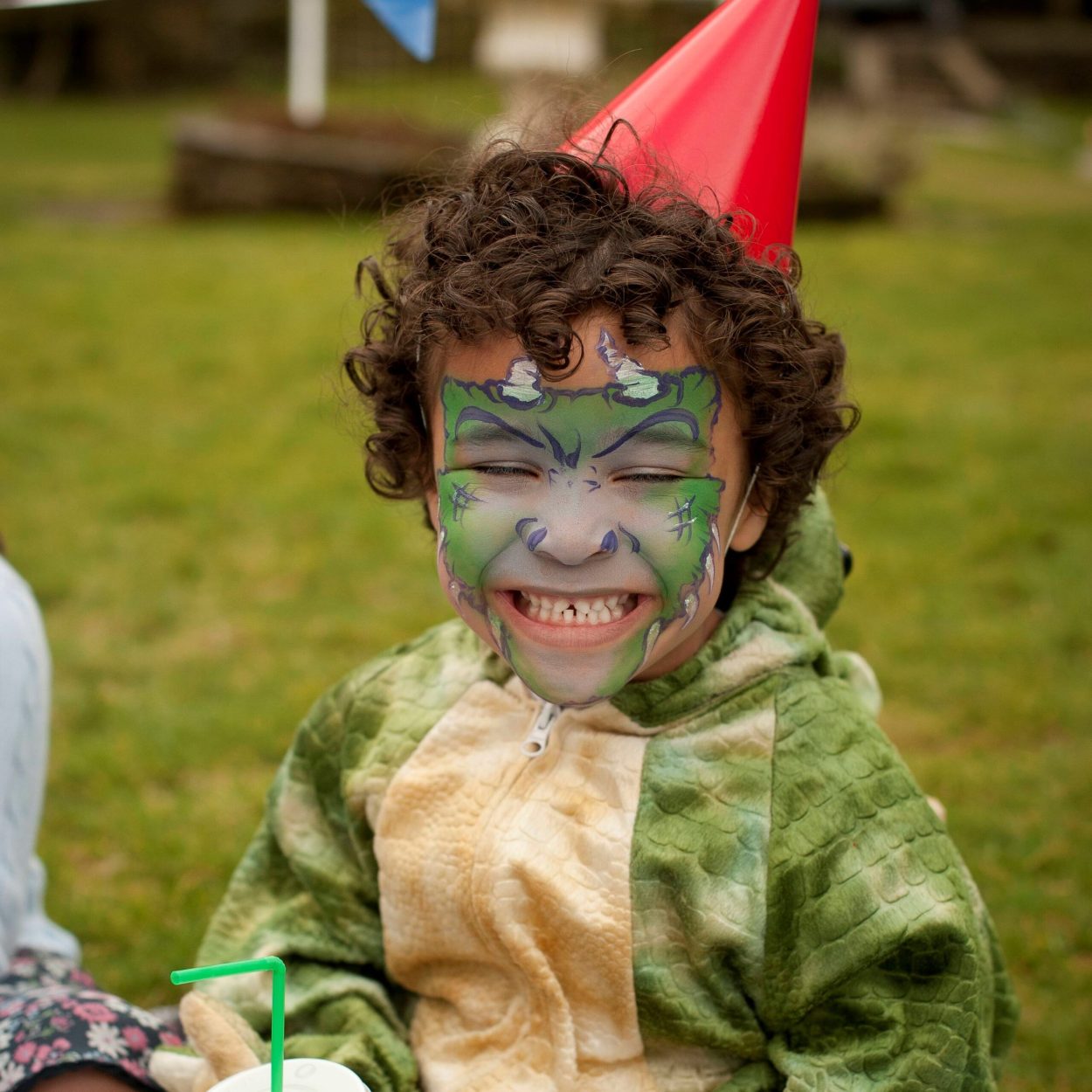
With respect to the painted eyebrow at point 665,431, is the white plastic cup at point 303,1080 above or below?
below

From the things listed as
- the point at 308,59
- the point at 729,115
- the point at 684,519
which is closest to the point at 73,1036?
the point at 684,519

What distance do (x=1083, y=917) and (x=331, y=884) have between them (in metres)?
1.89

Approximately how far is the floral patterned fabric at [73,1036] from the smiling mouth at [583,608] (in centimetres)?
86

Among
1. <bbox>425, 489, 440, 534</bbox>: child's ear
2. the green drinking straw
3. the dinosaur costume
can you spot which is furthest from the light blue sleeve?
the green drinking straw

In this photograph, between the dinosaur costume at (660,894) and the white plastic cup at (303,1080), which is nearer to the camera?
the white plastic cup at (303,1080)

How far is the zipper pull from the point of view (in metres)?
1.84

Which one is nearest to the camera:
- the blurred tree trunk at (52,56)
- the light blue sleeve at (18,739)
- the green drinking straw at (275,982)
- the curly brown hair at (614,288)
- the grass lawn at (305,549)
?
the green drinking straw at (275,982)

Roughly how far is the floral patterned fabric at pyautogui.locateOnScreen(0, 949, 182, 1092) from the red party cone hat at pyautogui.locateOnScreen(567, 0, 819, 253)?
1.35 meters

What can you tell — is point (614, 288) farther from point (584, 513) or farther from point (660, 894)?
point (660, 894)

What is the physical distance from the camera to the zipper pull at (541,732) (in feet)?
6.03

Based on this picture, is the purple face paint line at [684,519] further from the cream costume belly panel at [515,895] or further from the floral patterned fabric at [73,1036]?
the floral patterned fabric at [73,1036]

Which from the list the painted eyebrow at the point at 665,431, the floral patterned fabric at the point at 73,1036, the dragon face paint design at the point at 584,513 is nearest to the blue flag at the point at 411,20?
the dragon face paint design at the point at 584,513

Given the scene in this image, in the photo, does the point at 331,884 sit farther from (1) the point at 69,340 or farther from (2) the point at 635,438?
(1) the point at 69,340

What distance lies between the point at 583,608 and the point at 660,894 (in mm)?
369
